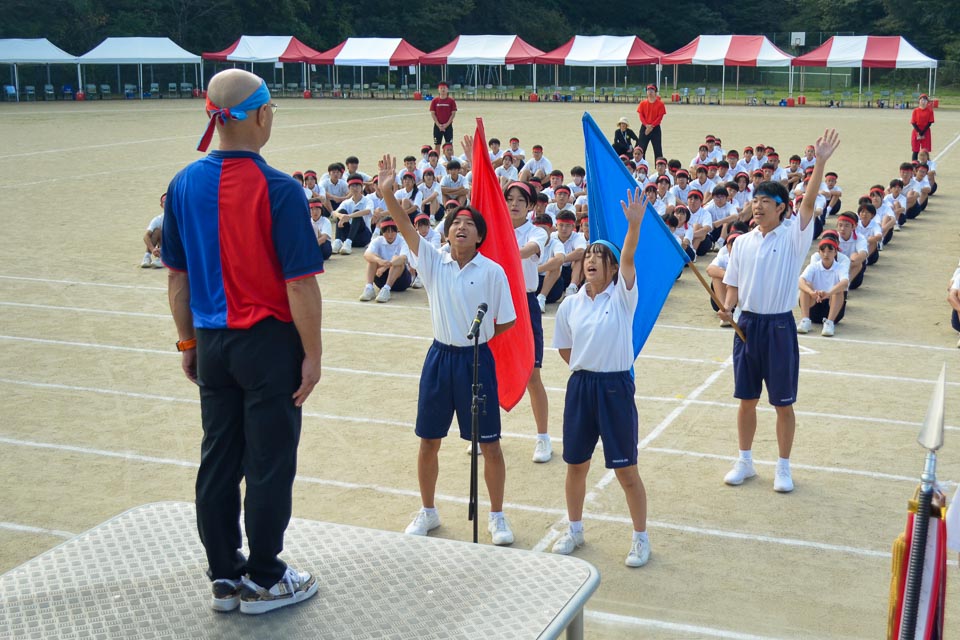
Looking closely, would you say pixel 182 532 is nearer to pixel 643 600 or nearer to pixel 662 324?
pixel 643 600

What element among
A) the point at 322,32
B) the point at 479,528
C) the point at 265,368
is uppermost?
the point at 322,32

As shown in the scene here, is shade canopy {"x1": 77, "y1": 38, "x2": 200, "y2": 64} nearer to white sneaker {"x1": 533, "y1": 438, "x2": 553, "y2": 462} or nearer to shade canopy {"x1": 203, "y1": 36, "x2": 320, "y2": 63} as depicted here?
shade canopy {"x1": 203, "y1": 36, "x2": 320, "y2": 63}

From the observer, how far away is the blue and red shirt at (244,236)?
3.78 meters

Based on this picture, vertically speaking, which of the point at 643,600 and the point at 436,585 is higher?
the point at 436,585

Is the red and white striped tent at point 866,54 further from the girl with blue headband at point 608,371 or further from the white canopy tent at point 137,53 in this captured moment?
the girl with blue headband at point 608,371

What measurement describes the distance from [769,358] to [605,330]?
1660 millimetres

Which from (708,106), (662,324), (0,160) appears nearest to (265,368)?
(662,324)

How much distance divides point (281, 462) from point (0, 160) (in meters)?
25.3

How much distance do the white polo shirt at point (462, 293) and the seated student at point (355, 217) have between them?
10.2m

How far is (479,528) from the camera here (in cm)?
649

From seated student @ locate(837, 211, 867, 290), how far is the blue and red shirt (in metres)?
10.5

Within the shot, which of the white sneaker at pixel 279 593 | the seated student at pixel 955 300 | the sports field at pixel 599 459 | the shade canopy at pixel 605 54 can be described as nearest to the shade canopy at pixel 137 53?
the shade canopy at pixel 605 54

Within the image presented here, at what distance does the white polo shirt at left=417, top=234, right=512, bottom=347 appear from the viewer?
5.90 meters

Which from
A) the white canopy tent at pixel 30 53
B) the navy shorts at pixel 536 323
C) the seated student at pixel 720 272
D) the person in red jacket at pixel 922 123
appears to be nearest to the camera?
the navy shorts at pixel 536 323
